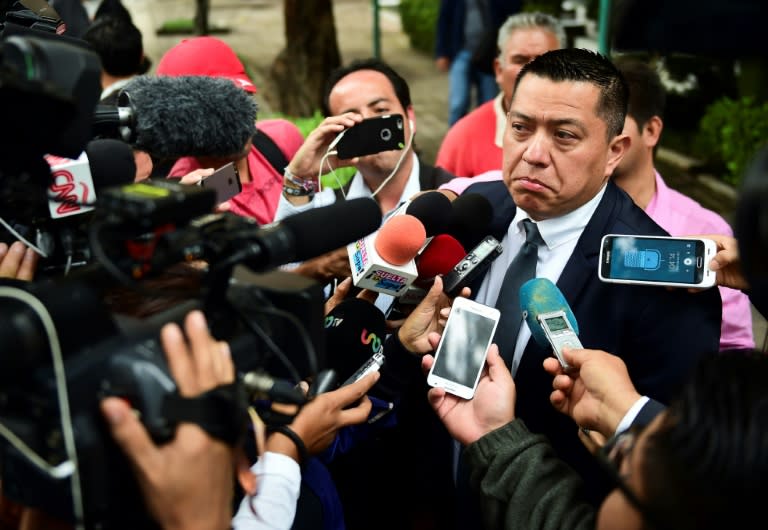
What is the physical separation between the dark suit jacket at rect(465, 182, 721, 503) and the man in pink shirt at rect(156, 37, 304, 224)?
1209mm

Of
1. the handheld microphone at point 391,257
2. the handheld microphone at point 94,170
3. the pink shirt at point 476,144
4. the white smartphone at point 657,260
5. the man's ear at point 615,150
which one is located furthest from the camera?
the pink shirt at point 476,144

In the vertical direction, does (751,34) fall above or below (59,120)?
above

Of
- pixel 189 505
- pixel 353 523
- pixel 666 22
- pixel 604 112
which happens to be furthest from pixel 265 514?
pixel 604 112

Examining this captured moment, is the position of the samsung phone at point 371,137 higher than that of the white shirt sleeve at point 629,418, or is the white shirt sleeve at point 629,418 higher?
the samsung phone at point 371,137

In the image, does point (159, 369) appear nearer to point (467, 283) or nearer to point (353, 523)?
point (467, 283)

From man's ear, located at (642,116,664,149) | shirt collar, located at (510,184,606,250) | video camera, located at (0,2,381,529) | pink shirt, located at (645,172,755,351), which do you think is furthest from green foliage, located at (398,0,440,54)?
video camera, located at (0,2,381,529)

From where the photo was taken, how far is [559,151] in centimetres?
202

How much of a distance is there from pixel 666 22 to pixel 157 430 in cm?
90

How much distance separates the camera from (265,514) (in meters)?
1.50

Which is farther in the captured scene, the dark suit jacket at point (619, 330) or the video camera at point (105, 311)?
the dark suit jacket at point (619, 330)

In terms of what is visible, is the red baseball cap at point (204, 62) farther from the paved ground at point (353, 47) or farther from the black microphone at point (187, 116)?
the paved ground at point (353, 47)

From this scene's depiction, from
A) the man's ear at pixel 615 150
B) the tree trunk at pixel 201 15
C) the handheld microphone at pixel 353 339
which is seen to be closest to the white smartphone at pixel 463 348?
the handheld microphone at pixel 353 339

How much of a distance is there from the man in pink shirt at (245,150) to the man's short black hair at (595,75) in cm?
104

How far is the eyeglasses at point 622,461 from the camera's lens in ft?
3.70
